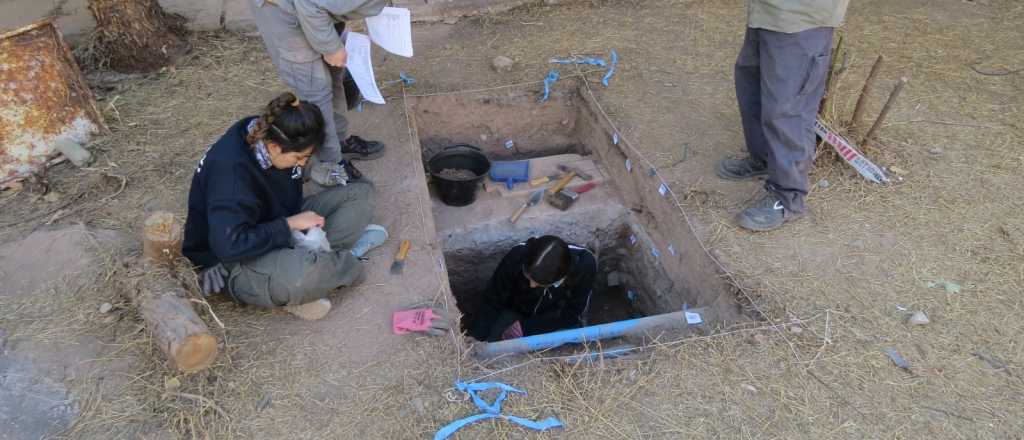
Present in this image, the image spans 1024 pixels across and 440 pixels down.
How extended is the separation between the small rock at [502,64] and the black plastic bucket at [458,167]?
2.62 feet

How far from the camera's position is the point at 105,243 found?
3236mm

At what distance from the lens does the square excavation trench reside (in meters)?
4.16

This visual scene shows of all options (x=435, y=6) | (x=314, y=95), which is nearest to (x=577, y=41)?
(x=435, y=6)

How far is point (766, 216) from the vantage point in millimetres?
3414

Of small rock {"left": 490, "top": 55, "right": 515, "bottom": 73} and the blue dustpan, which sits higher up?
small rock {"left": 490, "top": 55, "right": 515, "bottom": 73}

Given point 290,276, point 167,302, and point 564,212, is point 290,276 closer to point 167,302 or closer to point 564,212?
point 167,302

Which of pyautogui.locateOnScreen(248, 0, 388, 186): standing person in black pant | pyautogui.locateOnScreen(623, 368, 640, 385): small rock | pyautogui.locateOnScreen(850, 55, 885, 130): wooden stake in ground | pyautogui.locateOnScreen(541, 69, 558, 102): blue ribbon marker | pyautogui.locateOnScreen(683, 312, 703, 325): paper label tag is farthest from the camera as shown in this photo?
pyautogui.locateOnScreen(541, 69, 558, 102): blue ribbon marker

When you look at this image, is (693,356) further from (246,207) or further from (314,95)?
(314,95)

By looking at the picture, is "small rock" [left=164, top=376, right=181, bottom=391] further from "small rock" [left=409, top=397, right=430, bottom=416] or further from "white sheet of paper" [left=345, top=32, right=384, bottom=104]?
"white sheet of paper" [left=345, top=32, right=384, bottom=104]

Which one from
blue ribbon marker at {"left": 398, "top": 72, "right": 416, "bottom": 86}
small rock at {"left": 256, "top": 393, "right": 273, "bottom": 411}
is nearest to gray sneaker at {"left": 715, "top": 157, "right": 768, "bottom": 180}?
blue ribbon marker at {"left": 398, "top": 72, "right": 416, "bottom": 86}

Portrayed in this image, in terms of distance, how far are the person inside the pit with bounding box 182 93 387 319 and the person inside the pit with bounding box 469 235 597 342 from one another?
1.25 metres

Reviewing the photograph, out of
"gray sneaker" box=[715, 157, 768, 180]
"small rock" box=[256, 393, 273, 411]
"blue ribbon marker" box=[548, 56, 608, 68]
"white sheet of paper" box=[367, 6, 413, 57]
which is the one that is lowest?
"small rock" box=[256, 393, 273, 411]

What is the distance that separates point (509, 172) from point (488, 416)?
248 centimetres

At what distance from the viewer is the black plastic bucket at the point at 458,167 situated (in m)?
4.36
